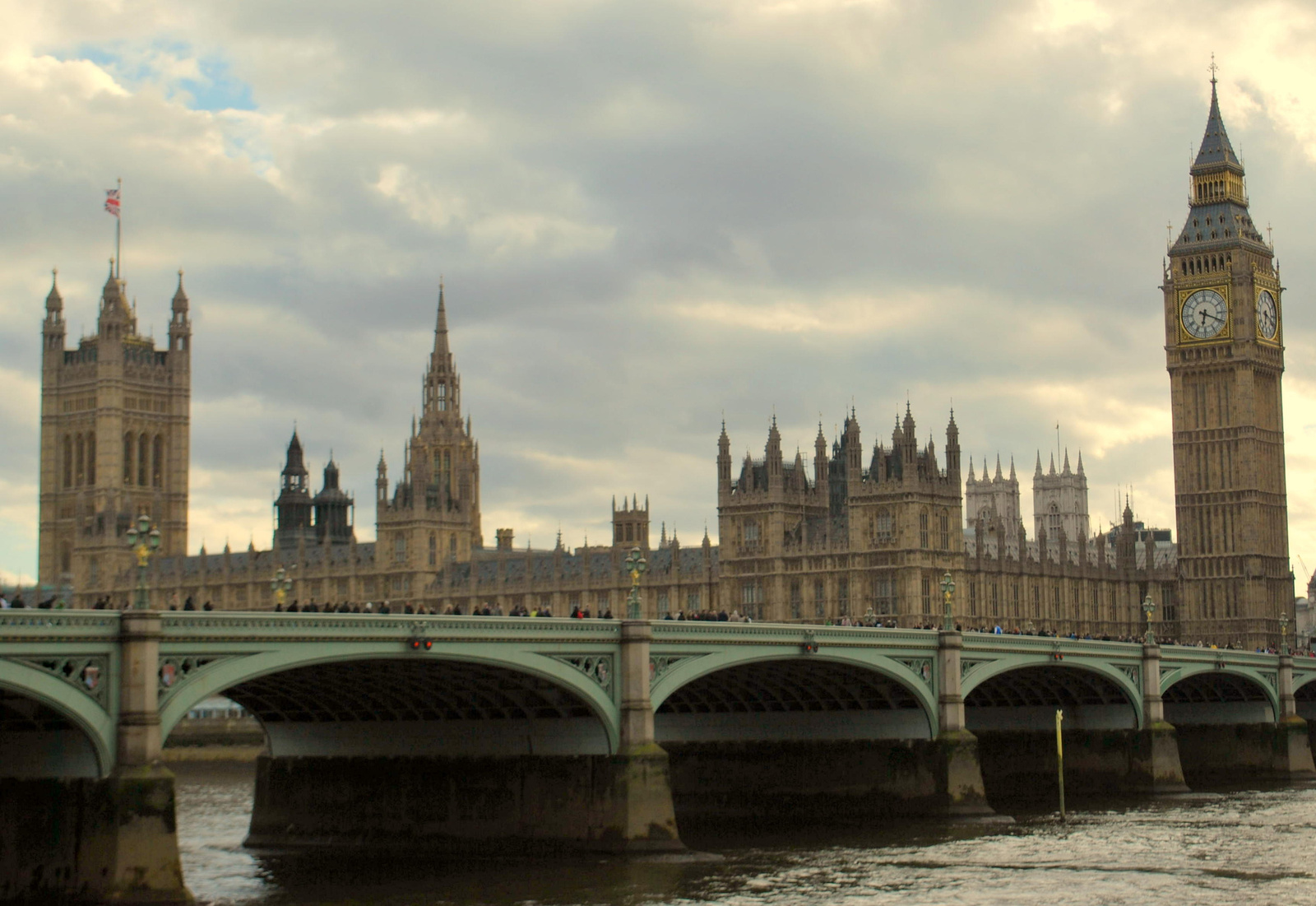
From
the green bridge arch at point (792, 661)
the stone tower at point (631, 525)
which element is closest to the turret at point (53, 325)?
the stone tower at point (631, 525)

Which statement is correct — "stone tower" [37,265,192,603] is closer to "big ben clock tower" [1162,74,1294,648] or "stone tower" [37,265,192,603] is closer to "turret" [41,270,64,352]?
"turret" [41,270,64,352]

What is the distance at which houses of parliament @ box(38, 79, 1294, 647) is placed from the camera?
120875 mm

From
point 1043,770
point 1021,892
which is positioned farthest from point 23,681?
point 1043,770

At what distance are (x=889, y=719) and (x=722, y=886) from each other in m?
19.5

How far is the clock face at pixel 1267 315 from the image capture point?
133500 millimetres

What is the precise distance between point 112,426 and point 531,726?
13382 centimetres

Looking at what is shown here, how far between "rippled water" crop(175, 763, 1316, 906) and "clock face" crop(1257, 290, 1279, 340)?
73683 millimetres

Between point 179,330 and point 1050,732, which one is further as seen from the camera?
point 179,330

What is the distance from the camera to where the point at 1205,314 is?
13412 centimetres

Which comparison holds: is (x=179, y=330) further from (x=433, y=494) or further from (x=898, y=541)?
(x=898, y=541)

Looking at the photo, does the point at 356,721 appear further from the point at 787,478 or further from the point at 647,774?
the point at 787,478

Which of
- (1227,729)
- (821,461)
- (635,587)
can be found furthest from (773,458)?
(635,587)

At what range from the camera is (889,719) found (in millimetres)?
66625

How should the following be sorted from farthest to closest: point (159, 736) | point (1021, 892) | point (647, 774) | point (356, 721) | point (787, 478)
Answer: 1. point (787, 478)
2. point (356, 721)
3. point (647, 774)
4. point (1021, 892)
5. point (159, 736)
